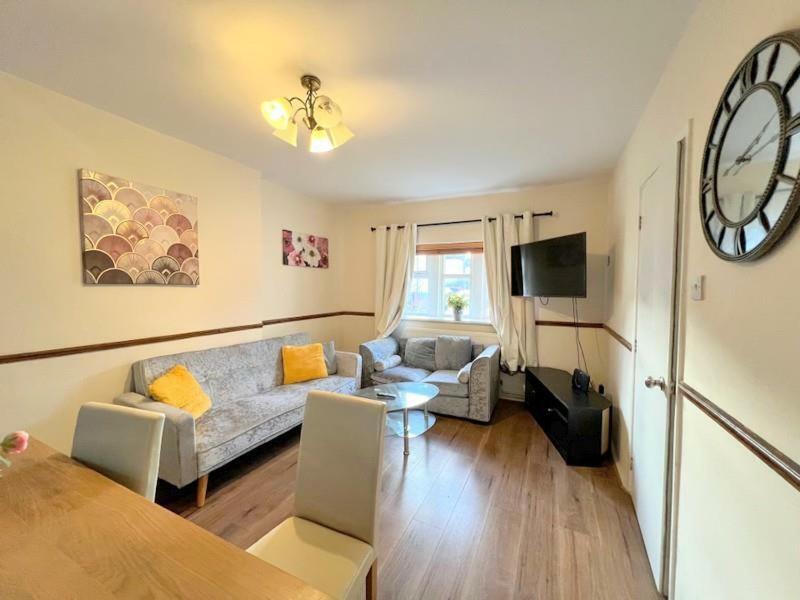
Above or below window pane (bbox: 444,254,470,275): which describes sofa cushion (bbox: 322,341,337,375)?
below

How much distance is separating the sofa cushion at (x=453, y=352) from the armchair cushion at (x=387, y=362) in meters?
0.49

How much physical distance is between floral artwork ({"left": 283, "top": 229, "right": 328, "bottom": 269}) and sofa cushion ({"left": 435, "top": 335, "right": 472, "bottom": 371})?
1892 millimetres

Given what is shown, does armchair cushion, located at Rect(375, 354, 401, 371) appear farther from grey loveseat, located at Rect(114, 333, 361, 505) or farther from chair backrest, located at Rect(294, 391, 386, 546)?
chair backrest, located at Rect(294, 391, 386, 546)

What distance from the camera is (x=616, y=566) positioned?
156 centimetres

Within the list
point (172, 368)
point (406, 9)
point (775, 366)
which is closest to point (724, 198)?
point (775, 366)

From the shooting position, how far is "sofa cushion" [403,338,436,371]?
3.83 metres

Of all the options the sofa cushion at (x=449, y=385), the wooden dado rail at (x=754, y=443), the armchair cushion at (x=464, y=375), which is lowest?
the sofa cushion at (x=449, y=385)

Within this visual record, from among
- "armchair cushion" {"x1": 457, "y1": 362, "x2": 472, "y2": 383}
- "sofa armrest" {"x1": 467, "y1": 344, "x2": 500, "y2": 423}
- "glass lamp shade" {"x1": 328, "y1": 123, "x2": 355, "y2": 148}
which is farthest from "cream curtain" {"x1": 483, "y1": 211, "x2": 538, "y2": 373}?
"glass lamp shade" {"x1": 328, "y1": 123, "x2": 355, "y2": 148}

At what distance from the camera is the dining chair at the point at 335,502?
3.52 ft

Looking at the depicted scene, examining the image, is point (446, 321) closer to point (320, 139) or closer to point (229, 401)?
point (229, 401)

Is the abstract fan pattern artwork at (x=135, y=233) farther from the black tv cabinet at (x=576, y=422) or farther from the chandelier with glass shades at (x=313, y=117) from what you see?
the black tv cabinet at (x=576, y=422)

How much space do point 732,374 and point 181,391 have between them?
2879 millimetres

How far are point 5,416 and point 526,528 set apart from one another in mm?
2944

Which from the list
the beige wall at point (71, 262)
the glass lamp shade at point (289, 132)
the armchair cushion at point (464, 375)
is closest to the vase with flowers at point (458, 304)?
the armchair cushion at point (464, 375)
